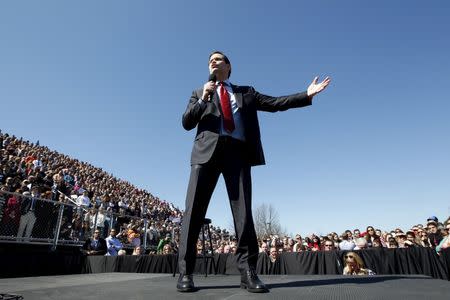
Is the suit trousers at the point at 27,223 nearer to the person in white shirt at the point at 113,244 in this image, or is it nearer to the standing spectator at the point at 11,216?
the standing spectator at the point at 11,216

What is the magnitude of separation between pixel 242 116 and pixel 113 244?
7.61 m

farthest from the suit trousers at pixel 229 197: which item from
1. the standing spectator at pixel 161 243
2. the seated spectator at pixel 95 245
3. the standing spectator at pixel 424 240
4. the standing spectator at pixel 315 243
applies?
the standing spectator at pixel 161 243

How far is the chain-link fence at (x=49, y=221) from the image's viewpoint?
6473mm

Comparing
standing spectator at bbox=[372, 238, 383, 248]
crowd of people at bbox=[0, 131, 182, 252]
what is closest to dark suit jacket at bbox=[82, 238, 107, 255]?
crowd of people at bbox=[0, 131, 182, 252]

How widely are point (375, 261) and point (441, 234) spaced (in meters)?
1.84

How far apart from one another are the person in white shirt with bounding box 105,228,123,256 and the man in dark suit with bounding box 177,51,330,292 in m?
7.07

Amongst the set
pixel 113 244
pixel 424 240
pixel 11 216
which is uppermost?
pixel 11 216

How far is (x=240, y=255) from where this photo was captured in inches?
96.2

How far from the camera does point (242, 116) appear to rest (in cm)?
265

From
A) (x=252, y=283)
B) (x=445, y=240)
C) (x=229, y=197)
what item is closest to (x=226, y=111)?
(x=229, y=197)

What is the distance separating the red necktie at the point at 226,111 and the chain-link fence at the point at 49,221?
5.97 metres

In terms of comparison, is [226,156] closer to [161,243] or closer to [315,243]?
[315,243]

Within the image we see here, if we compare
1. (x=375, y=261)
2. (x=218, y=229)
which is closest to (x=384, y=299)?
(x=375, y=261)

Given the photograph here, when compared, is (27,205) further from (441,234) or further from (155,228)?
(441,234)
